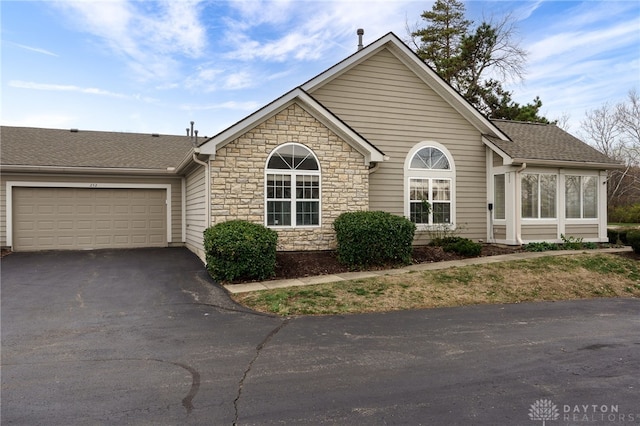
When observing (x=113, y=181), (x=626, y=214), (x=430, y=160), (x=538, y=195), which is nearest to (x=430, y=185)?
(x=430, y=160)

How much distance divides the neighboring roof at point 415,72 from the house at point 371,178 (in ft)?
0.13

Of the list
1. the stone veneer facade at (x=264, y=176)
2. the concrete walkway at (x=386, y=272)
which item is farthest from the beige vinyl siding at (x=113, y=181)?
the concrete walkway at (x=386, y=272)

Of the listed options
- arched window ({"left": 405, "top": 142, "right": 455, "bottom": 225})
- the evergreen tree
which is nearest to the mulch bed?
arched window ({"left": 405, "top": 142, "right": 455, "bottom": 225})

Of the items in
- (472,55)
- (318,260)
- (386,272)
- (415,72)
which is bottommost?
(386,272)

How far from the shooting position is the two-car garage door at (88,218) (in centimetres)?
1388

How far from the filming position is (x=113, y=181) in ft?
48.0

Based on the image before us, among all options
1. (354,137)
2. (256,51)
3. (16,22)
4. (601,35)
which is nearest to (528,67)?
(601,35)

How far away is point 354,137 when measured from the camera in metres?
11.7

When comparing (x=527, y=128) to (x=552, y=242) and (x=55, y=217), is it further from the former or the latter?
(x=55, y=217)

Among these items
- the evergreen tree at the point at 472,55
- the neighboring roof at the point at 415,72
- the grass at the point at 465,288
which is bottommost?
the grass at the point at 465,288

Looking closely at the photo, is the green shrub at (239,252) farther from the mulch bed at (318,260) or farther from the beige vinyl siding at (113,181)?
the beige vinyl siding at (113,181)

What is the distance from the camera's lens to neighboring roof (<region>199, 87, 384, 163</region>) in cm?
1034

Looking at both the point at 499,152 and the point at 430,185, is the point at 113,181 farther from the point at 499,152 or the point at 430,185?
the point at 499,152

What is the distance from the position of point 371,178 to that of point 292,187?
121 inches
